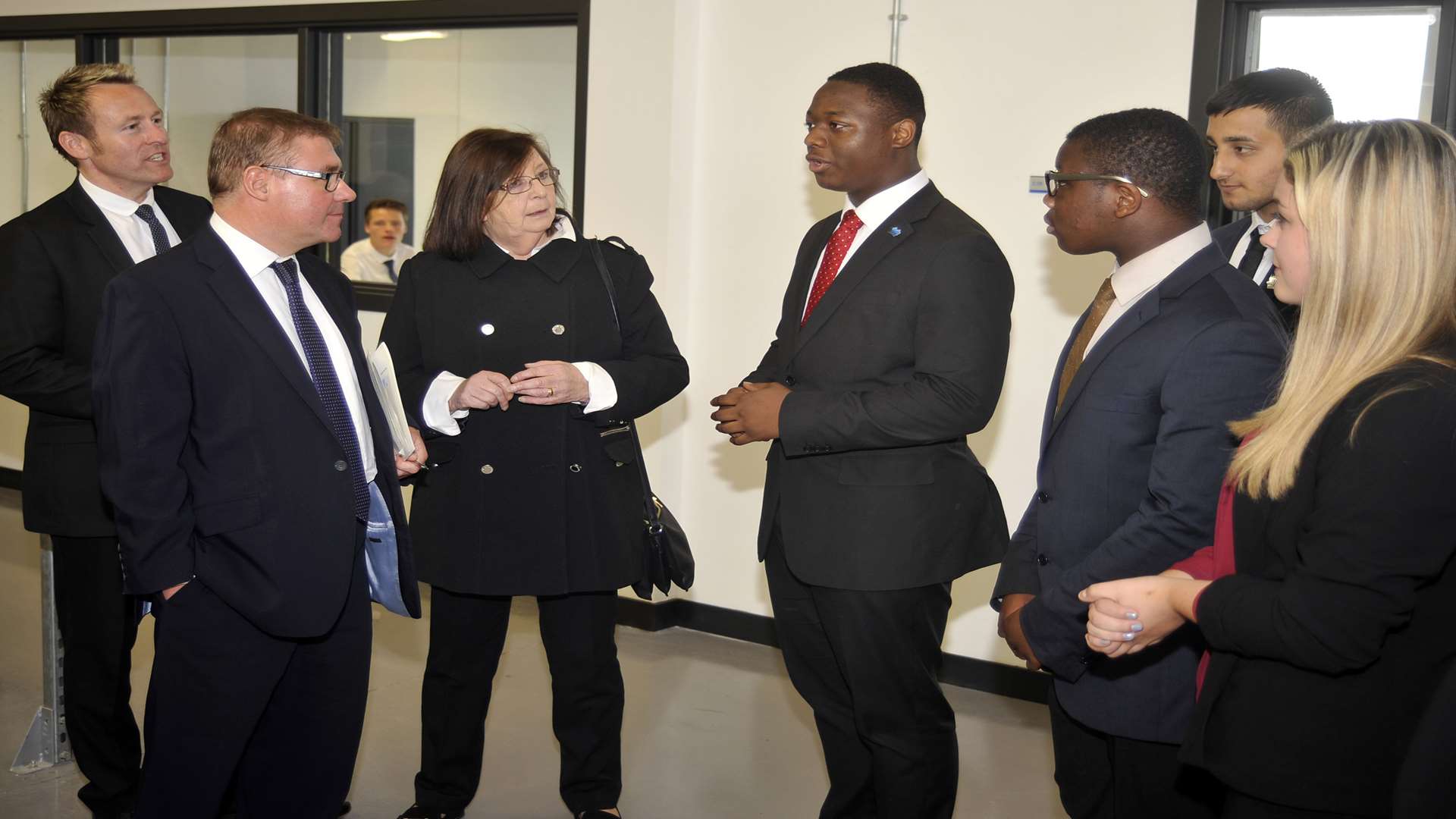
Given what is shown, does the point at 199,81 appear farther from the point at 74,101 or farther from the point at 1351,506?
the point at 1351,506

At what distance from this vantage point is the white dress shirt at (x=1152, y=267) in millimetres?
2139

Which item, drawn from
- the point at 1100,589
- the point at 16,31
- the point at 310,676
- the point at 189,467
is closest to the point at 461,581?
the point at 310,676

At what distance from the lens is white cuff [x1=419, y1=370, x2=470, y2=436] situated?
2.94 m

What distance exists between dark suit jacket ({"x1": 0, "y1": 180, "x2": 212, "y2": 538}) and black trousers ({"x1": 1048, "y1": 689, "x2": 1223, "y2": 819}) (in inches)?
91.3

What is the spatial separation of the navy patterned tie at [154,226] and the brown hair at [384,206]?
317cm

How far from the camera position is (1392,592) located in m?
1.41

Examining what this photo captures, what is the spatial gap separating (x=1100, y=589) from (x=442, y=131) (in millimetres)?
5492

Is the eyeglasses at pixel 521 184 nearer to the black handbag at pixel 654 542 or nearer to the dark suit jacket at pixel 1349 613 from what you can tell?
the black handbag at pixel 654 542

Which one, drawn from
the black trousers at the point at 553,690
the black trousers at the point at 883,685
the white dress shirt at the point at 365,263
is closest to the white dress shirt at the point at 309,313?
the black trousers at the point at 553,690

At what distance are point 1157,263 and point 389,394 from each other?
5.05 ft

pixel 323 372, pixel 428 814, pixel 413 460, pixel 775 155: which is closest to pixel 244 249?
pixel 323 372

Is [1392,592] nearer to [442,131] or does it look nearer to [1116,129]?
[1116,129]

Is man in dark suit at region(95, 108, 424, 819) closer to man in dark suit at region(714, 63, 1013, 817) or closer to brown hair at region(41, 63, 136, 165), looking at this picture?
man in dark suit at region(714, 63, 1013, 817)

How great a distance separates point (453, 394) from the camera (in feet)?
9.60
